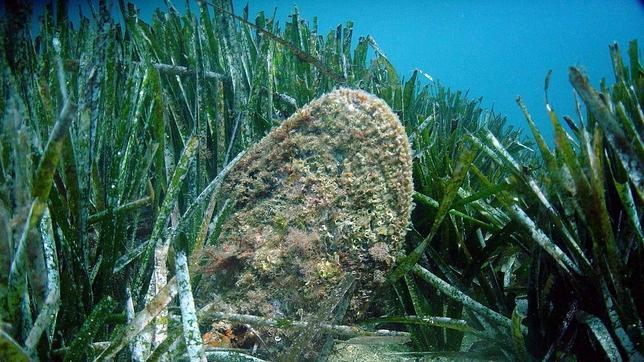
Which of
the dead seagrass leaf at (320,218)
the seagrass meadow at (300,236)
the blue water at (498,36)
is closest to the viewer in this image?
the seagrass meadow at (300,236)

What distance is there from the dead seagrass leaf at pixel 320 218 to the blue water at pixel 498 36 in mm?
101241

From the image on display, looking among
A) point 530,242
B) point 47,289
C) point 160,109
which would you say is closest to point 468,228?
point 530,242

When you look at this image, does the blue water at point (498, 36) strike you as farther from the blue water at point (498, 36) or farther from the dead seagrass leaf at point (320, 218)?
the dead seagrass leaf at point (320, 218)

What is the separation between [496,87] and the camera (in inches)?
4562

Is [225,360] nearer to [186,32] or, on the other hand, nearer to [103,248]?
[103,248]

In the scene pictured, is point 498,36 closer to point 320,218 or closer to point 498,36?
point 498,36

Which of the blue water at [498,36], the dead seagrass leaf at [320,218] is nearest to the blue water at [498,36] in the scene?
the blue water at [498,36]

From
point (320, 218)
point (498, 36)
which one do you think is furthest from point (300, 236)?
point (498, 36)

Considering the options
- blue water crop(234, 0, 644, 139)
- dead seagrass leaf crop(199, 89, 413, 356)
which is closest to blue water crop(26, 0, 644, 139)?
blue water crop(234, 0, 644, 139)

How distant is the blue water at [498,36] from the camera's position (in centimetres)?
10925

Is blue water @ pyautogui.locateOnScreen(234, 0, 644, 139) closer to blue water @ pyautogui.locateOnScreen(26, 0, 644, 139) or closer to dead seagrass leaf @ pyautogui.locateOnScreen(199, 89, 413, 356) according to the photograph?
blue water @ pyautogui.locateOnScreen(26, 0, 644, 139)

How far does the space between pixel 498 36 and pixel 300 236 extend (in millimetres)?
161710

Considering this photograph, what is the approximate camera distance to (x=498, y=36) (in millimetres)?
141625

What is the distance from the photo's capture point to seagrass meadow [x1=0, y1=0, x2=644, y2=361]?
1215mm
